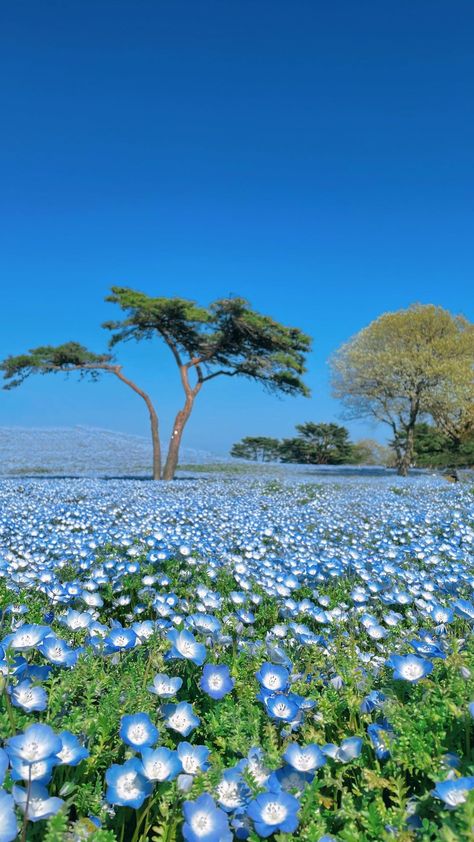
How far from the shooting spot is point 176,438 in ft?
68.8

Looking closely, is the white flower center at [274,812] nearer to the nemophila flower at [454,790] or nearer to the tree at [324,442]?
the nemophila flower at [454,790]

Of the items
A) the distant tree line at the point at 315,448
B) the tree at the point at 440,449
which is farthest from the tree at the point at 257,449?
the tree at the point at 440,449

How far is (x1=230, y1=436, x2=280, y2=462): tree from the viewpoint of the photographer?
54.3 metres

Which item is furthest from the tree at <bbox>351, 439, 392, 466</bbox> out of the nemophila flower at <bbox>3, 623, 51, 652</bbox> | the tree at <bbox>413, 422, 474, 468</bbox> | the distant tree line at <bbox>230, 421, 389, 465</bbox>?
the nemophila flower at <bbox>3, 623, 51, 652</bbox>

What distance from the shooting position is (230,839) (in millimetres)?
1454

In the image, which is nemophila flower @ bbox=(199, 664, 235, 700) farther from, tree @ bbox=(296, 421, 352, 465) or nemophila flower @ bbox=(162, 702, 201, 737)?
A: tree @ bbox=(296, 421, 352, 465)

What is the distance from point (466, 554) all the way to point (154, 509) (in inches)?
193

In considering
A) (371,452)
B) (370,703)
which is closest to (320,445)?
(371,452)

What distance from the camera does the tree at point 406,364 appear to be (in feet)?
85.0

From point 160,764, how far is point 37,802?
33 cm

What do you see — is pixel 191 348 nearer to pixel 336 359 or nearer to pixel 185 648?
pixel 336 359

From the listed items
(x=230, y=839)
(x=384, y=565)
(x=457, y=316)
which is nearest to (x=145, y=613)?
(x=384, y=565)

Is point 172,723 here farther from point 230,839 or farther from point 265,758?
point 230,839

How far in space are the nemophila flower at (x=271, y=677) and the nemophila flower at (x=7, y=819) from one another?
1048 millimetres
